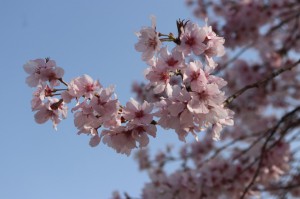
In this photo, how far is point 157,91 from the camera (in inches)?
65.9

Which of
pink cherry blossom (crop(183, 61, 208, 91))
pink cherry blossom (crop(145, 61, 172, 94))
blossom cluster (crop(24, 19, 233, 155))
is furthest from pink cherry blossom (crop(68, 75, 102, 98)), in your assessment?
pink cherry blossom (crop(183, 61, 208, 91))

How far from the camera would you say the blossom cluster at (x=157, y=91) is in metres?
1.53

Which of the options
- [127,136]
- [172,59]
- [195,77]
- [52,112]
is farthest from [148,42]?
[52,112]

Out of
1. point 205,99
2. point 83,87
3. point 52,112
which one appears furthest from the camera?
point 52,112

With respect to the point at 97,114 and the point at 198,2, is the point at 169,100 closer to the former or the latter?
the point at 97,114

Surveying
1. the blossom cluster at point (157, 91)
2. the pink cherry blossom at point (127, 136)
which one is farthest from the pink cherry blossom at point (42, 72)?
the pink cherry blossom at point (127, 136)

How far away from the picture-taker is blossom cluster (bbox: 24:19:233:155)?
1.53 m

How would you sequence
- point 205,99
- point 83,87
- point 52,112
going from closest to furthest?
point 205,99, point 83,87, point 52,112

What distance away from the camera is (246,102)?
6941mm

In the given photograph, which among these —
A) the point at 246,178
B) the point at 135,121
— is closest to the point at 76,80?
the point at 135,121

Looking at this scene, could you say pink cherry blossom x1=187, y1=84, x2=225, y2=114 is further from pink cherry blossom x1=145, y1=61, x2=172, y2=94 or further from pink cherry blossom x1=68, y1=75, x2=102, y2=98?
pink cherry blossom x1=68, y1=75, x2=102, y2=98

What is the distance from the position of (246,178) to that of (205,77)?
11.0 feet

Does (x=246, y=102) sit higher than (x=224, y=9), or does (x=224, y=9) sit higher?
(x=224, y=9)

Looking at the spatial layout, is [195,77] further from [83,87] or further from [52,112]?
[52,112]
